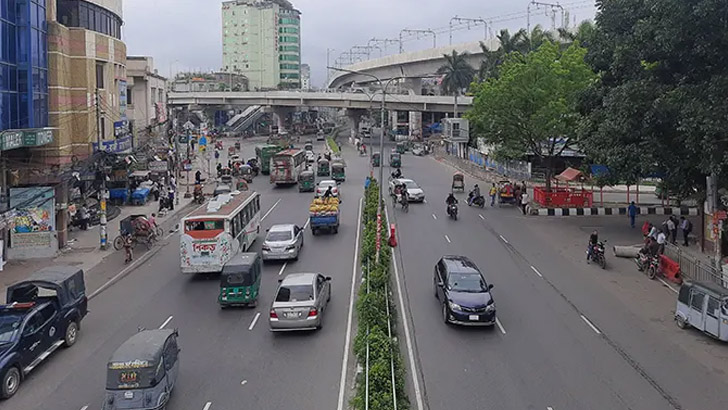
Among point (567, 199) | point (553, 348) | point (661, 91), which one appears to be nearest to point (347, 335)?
point (553, 348)

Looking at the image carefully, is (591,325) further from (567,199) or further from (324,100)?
(324,100)

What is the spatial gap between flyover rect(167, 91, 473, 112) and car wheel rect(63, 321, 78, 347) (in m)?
78.1

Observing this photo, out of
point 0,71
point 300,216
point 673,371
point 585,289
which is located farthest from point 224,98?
point 673,371

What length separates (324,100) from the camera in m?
112

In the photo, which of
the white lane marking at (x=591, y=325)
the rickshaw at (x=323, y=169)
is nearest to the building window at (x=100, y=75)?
A: the rickshaw at (x=323, y=169)

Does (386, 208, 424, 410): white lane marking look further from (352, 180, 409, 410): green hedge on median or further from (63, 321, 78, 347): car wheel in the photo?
(63, 321, 78, 347): car wheel

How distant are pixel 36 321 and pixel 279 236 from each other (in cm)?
1298

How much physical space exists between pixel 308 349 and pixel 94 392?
17.2ft

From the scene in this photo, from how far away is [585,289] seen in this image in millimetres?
24688

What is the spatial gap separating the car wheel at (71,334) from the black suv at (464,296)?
10214 millimetres

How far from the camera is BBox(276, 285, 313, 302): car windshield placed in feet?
64.0

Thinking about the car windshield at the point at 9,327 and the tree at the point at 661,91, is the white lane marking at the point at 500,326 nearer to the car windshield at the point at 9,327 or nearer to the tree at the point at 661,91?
the tree at the point at 661,91

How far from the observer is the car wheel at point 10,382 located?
15.2 metres

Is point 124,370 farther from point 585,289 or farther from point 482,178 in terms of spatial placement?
point 482,178
